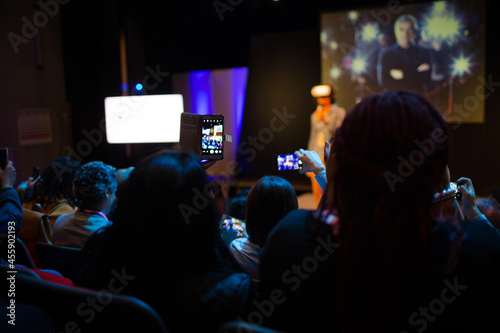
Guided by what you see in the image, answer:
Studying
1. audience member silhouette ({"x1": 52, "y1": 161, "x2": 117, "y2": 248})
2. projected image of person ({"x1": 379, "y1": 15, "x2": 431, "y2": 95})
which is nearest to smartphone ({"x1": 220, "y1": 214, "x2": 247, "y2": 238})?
audience member silhouette ({"x1": 52, "y1": 161, "x2": 117, "y2": 248})

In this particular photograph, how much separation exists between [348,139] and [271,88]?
5784mm

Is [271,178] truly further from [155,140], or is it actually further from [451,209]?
[155,140]

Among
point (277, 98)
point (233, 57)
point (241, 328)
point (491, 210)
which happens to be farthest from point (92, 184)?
point (233, 57)

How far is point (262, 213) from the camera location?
155 centimetres

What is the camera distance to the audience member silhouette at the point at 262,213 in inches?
60.2

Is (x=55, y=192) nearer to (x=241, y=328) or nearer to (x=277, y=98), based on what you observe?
(x=241, y=328)

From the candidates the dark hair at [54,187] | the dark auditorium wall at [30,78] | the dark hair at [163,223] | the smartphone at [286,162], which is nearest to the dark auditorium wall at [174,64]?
the dark auditorium wall at [30,78]

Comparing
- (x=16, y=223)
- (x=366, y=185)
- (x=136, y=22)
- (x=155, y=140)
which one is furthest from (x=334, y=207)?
(x=136, y=22)

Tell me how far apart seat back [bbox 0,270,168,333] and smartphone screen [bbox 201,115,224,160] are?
84cm

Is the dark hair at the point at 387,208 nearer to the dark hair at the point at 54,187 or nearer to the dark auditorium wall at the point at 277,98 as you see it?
the dark hair at the point at 54,187

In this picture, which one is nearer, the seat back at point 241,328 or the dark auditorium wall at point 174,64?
the seat back at point 241,328

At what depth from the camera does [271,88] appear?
652cm

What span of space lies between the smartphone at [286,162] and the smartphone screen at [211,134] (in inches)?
13.7

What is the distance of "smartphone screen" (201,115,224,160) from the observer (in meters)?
1.63
